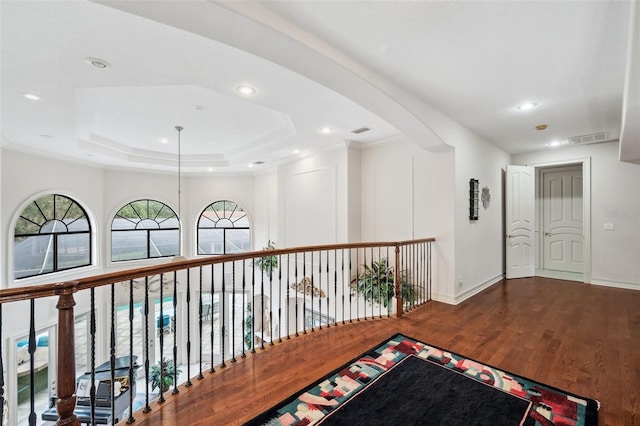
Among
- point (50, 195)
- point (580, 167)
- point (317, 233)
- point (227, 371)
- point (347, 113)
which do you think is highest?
point (347, 113)

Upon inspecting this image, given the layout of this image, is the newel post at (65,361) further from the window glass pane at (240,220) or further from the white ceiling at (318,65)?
the window glass pane at (240,220)

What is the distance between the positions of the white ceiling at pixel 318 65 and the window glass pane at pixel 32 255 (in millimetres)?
1826

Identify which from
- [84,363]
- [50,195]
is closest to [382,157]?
[50,195]

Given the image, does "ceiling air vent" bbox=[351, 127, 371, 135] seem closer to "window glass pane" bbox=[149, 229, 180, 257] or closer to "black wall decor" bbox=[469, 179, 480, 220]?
"black wall decor" bbox=[469, 179, 480, 220]

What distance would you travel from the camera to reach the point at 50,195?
5641 mm

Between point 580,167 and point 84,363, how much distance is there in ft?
36.2

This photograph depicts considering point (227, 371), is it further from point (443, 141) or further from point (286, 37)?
point (443, 141)

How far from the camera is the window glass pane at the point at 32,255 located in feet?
16.7

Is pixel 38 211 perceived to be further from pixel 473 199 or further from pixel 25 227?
pixel 473 199

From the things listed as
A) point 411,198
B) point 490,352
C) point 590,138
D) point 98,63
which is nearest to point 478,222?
point 411,198

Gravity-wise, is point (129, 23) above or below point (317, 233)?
above

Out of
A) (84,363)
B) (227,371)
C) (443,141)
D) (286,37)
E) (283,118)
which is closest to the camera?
(286,37)

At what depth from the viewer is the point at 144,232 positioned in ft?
24.5

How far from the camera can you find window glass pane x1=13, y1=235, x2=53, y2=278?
16.7 feet
